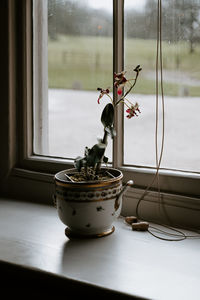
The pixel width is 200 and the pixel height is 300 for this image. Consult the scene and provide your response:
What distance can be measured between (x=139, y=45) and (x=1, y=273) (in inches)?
29.4

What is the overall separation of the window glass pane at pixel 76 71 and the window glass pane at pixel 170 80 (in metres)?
0.09

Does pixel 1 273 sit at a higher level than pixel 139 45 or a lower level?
lower

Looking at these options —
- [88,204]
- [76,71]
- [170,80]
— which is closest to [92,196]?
[88,204]

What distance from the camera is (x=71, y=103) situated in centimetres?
148

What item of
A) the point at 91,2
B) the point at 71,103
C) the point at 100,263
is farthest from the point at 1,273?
the point at 91,2

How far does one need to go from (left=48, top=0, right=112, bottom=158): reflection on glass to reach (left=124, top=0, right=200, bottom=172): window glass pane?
95 mm

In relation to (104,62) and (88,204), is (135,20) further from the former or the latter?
(88,204)

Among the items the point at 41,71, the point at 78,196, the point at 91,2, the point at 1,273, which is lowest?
the point at 1,273

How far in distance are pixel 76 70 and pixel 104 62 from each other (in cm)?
12

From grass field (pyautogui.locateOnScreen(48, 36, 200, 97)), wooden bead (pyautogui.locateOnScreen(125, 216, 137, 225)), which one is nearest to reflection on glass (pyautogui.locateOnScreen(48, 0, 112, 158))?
grass field (pyautogui.locateOnScreen(48, 36, 200, 97))

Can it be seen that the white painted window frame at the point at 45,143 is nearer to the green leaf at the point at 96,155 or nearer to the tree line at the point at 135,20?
the tree line at the point at 135,20

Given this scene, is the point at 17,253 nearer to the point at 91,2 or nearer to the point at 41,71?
the point at 41,71

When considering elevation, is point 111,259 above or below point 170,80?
below

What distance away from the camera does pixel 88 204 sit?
Result: 109 cm
